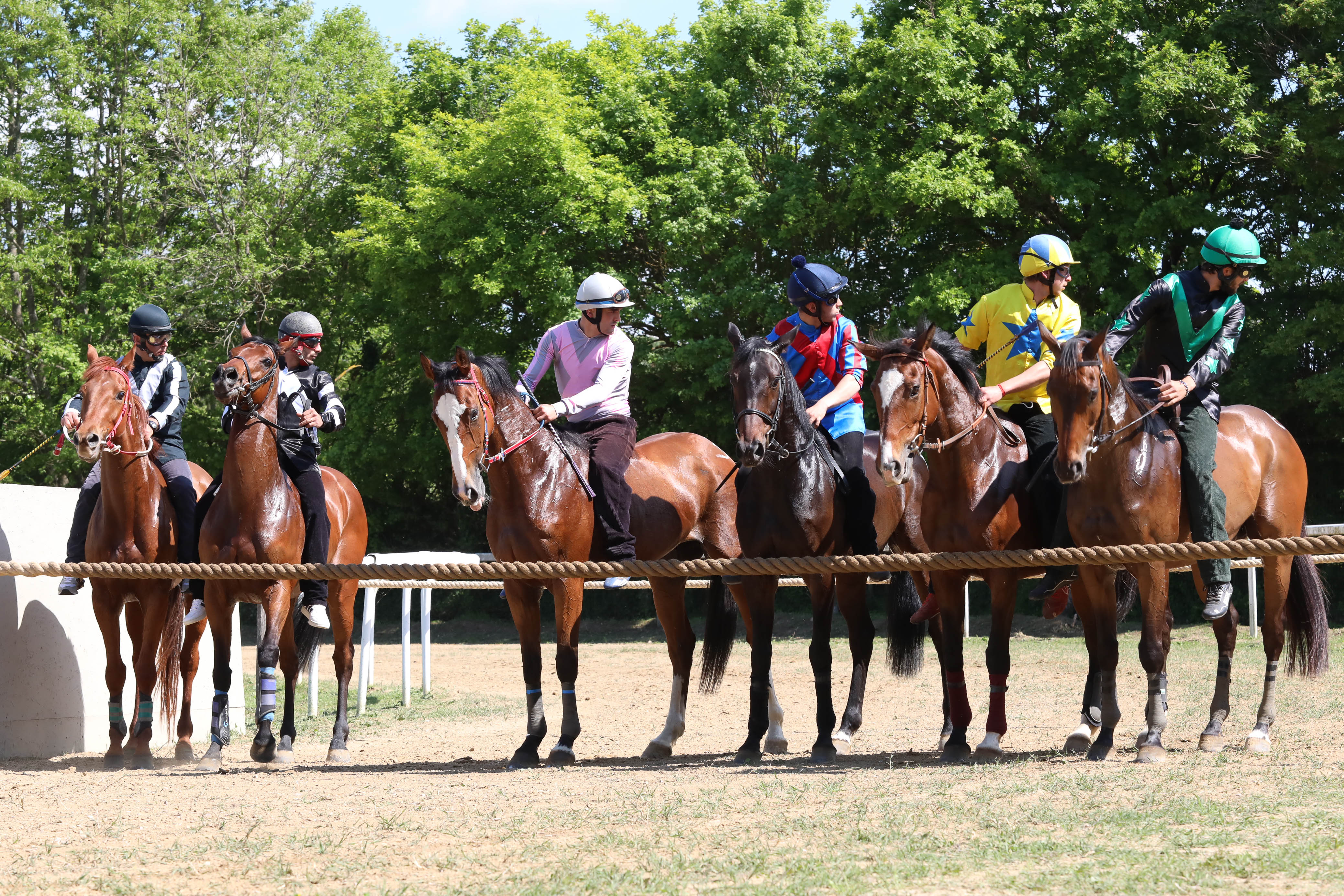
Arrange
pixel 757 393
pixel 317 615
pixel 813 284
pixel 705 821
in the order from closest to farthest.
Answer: pixel 705 821 < pixel 757 393 < pixel 813 284 < pixel 317 615

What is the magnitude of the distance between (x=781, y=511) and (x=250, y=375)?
3.60 meters

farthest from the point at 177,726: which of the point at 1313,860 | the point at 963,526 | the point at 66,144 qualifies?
the point at 66,144

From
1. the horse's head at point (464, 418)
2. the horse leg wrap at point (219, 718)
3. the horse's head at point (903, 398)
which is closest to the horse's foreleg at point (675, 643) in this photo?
the horse's head at point (464, 418)

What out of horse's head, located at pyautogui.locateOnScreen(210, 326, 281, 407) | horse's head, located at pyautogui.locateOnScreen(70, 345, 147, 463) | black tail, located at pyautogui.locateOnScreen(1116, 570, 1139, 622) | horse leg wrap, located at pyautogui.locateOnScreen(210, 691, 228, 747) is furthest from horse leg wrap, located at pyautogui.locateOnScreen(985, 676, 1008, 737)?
horse's head, located at pyautogui.locateOnScreen(70, 345, 147, 463)

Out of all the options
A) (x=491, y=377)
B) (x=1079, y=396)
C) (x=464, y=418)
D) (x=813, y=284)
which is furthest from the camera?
(x=813, y=284)

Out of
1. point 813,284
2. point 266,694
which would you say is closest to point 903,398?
point 813,284

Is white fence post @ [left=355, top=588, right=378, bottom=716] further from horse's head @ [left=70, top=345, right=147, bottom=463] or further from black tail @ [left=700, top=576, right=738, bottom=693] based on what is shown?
black tail @ [left=700, top=576, right=738, bottom=693]

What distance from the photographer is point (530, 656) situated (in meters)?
8.36

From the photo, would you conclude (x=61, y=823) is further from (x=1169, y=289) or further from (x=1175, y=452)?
(x=1169, y=289)

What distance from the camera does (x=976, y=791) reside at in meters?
6.33

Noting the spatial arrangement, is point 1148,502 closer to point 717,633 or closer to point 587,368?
point 717,633

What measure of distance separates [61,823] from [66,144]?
3141 cm

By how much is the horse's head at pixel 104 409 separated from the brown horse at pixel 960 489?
4839 millimetres

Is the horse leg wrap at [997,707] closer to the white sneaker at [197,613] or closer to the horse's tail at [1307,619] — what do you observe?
the horse's tail at [1307,619]
